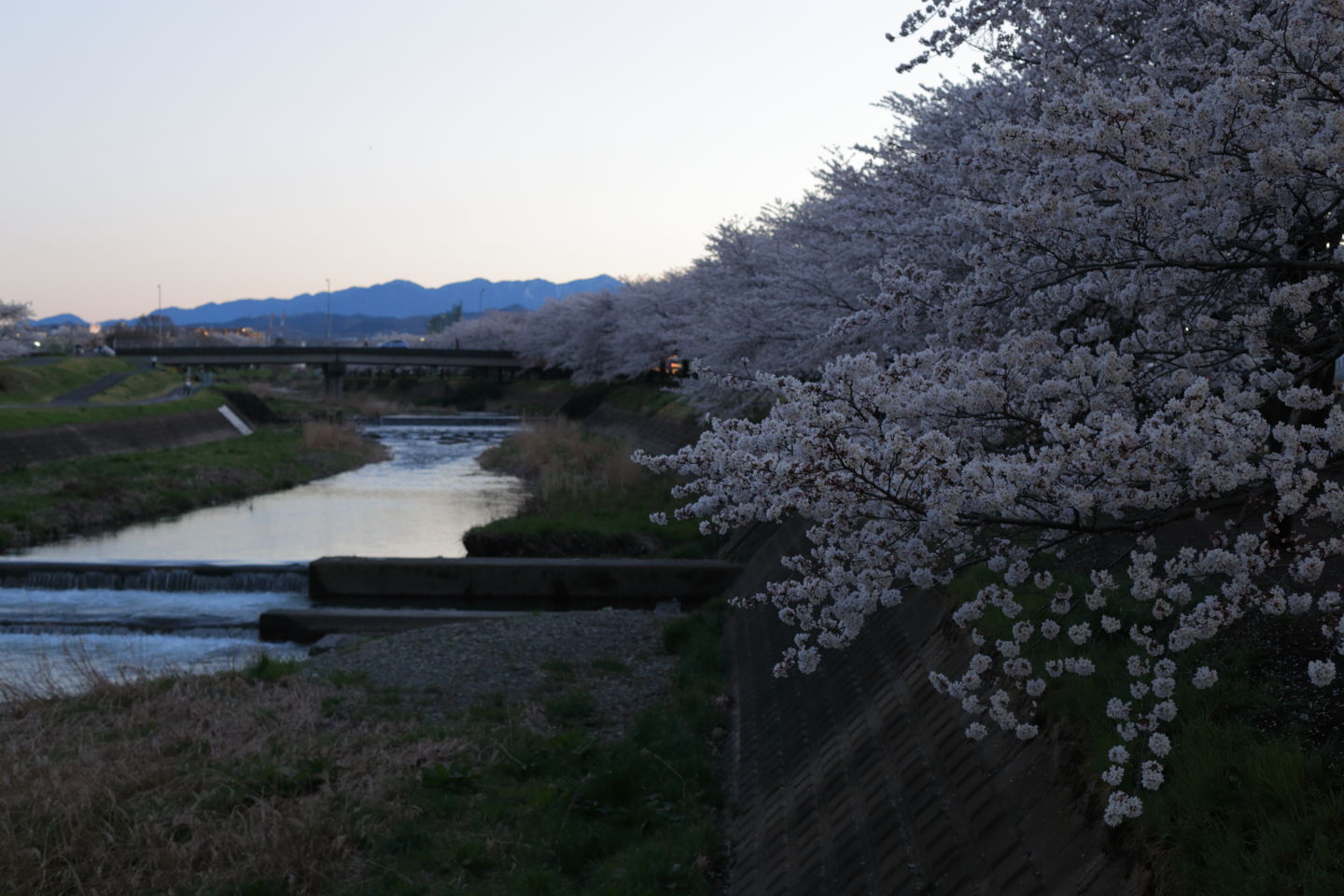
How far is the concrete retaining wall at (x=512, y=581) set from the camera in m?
24.2

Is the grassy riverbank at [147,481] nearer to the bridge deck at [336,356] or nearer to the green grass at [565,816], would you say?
the green grass at [565,816]

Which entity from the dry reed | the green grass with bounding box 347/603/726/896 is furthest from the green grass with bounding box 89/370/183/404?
the green grass with bounding box 347/603/726/896

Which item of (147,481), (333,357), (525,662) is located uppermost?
(333,357)

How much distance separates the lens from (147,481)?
39.8m

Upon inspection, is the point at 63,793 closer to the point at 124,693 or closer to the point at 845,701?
the point at 124,693

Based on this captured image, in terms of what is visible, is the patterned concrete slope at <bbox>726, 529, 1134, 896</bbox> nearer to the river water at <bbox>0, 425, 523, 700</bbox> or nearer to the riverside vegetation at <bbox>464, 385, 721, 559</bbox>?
the river water at <bbox>0, 425, 523, 700</bbox>

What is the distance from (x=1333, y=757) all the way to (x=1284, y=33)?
3721mm

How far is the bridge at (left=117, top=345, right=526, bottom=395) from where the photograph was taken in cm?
9781

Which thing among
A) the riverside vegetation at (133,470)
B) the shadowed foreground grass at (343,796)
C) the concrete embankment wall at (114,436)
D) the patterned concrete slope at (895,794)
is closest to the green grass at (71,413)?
the riverside vegetation at (133,470)

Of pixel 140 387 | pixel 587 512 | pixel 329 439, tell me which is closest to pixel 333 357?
pixel 140 387

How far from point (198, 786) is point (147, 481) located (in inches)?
1266

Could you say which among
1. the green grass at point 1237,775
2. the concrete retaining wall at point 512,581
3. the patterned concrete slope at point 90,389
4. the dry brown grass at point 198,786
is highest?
the green grass at point 1237,775

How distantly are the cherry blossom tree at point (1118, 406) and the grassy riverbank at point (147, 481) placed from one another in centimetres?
2995

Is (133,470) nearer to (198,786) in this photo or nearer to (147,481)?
(147,481)
